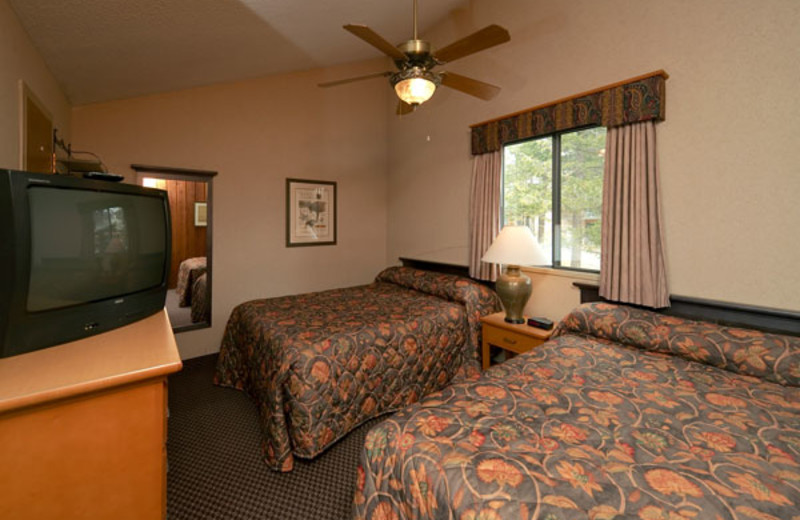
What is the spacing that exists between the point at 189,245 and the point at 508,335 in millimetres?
3093

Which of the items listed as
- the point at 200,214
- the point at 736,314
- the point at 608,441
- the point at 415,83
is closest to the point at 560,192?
the point at 736,314

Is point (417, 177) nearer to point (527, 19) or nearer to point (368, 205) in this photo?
point (368, 205)

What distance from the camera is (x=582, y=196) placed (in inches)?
106

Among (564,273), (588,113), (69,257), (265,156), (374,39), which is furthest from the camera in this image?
(265,156)

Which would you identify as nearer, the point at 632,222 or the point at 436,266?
the point at 632,222

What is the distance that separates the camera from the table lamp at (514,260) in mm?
2592

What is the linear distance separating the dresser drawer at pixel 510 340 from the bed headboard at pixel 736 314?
0.84 m

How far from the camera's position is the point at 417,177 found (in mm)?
4227

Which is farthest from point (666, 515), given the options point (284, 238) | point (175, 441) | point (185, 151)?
point (185, 151)

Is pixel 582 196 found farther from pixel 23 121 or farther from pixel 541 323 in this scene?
pixel 23 121

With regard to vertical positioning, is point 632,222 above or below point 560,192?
below

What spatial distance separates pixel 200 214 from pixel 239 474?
97.6 inches

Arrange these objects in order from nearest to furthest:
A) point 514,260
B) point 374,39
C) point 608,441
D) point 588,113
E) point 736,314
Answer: point 608,441 → point 374,39 → point 736,314 → point 588,113 → point 514,260

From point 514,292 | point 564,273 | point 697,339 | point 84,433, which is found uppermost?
point 564,273
